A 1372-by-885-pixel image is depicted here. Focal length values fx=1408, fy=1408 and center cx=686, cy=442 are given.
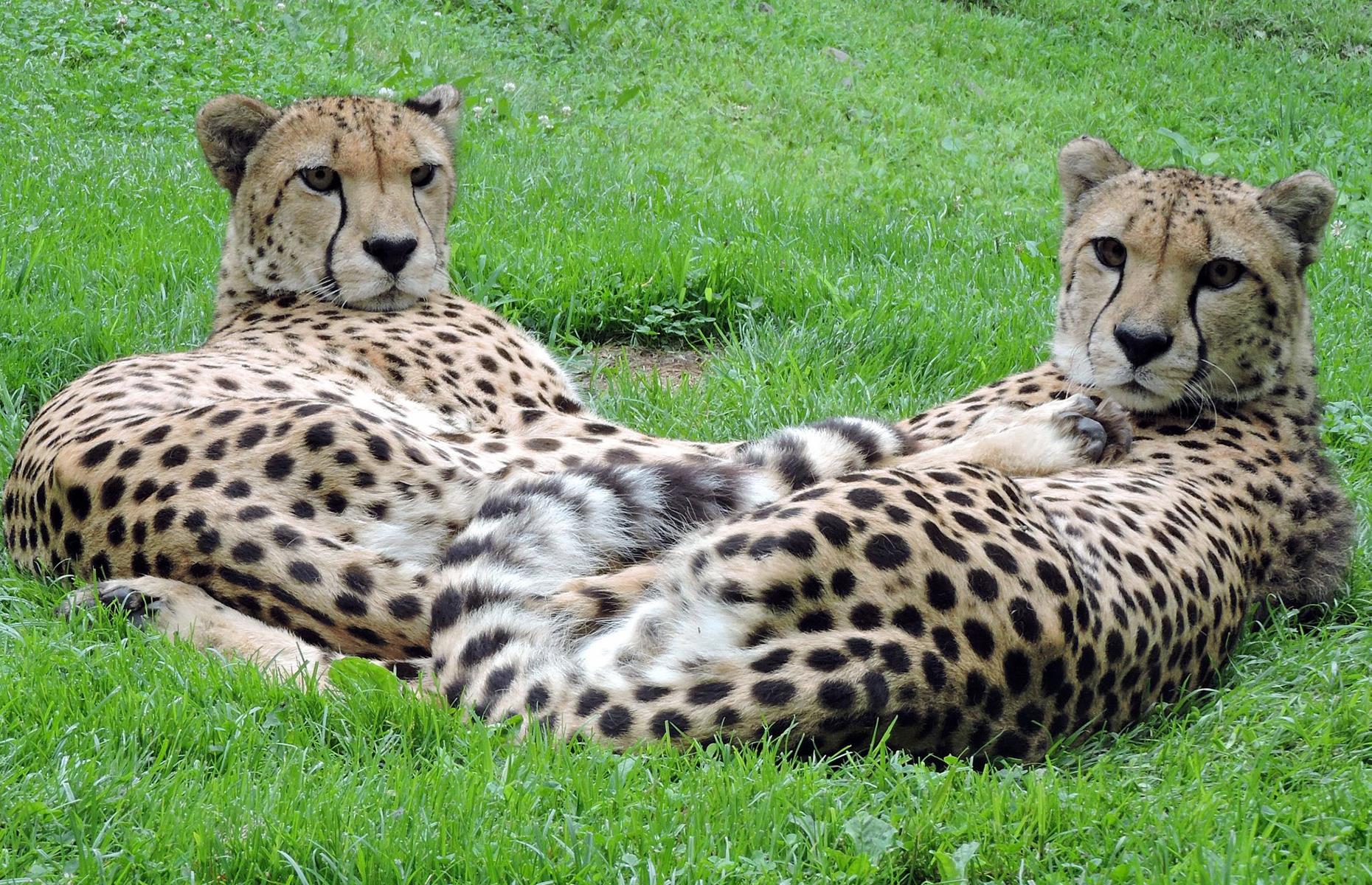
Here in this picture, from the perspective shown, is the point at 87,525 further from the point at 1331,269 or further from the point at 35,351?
the point at 1331,269

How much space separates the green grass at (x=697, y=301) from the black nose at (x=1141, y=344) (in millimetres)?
797

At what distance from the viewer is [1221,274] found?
12.6ft

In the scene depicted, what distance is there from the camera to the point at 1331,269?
22.0 feet

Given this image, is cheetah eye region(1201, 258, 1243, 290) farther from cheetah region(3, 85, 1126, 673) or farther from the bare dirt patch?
the bare dirt patch

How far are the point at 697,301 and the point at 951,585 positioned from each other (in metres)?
3.28

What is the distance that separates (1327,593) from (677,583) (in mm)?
1909

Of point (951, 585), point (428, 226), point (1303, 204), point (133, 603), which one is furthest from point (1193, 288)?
point (133, 603)

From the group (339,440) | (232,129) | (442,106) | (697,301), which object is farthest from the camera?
(697,301)

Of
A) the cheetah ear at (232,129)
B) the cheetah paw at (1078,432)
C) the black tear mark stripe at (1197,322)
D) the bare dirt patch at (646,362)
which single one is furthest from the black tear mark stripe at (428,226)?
the black tear mark stripe at (1197,322)

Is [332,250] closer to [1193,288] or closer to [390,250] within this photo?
[390,250]

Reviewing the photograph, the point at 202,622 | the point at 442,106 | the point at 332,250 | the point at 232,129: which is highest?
the point at 442,106

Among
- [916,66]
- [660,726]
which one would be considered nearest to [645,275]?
[660,726]

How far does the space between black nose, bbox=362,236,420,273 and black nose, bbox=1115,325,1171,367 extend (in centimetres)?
224

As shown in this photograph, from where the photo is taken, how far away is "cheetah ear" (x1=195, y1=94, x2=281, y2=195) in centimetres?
461
